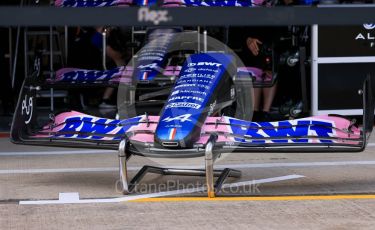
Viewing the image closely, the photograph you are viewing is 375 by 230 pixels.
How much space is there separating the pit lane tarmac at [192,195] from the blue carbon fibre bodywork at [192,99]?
530 mm

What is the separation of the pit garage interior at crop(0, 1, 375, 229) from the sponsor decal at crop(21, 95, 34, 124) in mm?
628

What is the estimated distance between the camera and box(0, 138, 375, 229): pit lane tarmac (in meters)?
5.75

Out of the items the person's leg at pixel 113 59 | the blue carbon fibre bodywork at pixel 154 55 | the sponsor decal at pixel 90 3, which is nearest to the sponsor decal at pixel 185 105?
the blue carbon fibre bodywork at pixel 154 55

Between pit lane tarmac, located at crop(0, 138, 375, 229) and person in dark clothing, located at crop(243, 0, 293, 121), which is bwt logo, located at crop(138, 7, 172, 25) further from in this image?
person in dark clothing, located at crop(243, 0, 293, 121)

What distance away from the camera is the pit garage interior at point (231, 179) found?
2.52 metres

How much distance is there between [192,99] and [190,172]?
2.80 ft

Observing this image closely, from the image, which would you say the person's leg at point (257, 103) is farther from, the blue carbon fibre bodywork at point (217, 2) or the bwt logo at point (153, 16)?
the bwt logo at point (153, 16)

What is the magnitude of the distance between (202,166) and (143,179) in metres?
0.85

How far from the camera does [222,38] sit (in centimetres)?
1231

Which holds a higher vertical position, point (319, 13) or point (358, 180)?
point (319, 13)

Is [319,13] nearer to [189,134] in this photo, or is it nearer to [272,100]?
[189,134]

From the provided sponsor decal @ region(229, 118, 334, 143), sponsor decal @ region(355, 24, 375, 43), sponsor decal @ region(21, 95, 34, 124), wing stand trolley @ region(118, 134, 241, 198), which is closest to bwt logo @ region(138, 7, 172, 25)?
wing stand trolley @ region(118, 134, 241, 198)

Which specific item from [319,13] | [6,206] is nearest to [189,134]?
[6,206]

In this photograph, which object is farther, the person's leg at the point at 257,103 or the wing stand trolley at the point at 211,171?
the person's leg at the point at 257,103
